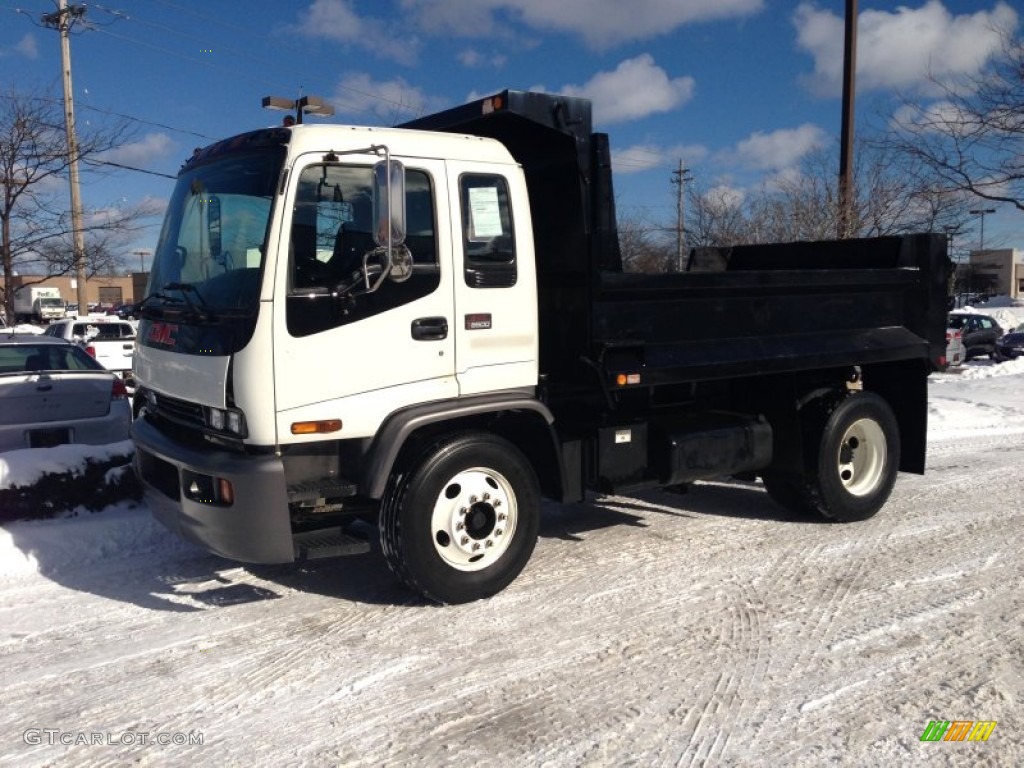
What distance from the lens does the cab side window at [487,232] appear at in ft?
16.8

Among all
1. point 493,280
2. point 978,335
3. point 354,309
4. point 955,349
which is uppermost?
point 493,280

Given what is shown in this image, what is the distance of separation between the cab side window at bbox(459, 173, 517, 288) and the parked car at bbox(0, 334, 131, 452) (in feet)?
15.7

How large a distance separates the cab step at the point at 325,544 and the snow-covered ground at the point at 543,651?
1.43ft

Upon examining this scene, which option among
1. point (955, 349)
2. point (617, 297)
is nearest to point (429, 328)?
point (617, 297)

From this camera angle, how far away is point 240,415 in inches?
177

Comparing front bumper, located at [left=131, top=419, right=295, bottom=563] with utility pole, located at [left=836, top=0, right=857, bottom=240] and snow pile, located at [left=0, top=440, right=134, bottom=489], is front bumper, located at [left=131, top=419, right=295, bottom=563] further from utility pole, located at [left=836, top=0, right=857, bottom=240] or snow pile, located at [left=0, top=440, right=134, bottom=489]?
utility pole, located at [left=836, top=0, right=857, bottom=240]

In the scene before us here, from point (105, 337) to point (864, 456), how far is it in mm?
15595

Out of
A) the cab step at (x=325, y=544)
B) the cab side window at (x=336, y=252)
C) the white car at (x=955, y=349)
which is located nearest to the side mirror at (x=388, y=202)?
the cab side window at (x=336, y=252)

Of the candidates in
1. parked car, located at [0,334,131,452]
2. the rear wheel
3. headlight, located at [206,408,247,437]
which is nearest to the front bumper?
headlight, located at [206,408,247,437]

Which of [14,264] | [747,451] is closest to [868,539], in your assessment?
[747,451]

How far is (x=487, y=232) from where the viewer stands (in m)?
5.21

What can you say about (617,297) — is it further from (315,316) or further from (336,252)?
(315,316)

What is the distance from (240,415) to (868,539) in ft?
15.3

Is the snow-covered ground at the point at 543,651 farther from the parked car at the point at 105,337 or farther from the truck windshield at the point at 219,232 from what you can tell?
the parked car at the point at 105,337
